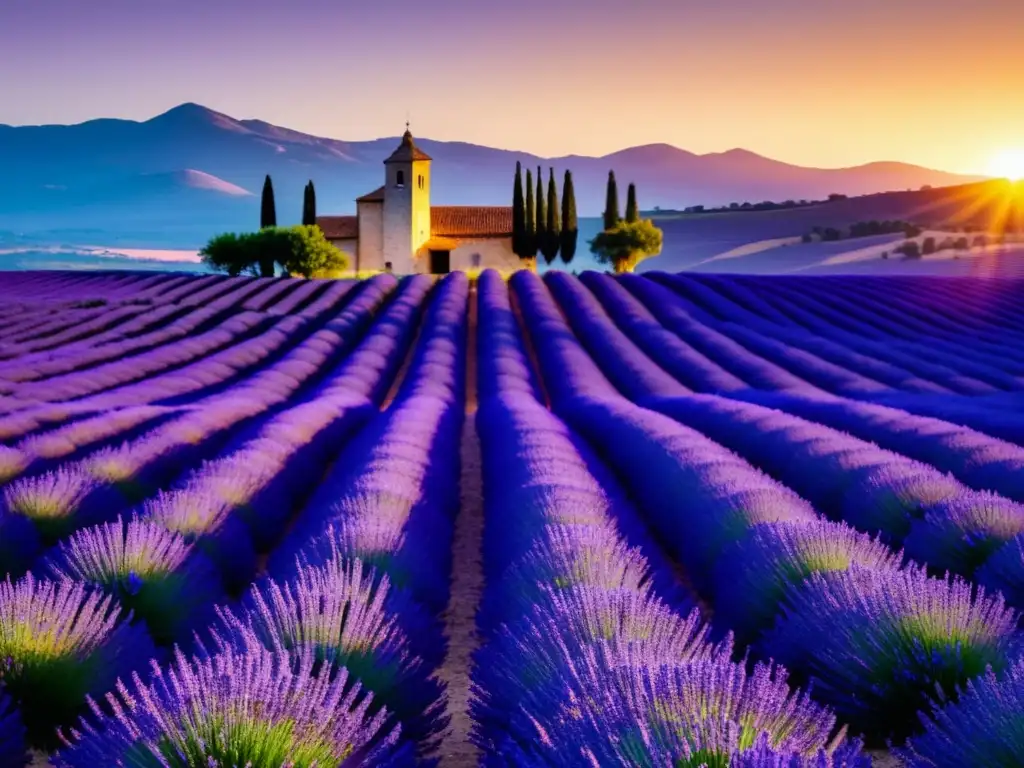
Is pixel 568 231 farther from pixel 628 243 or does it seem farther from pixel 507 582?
pixel 507 582

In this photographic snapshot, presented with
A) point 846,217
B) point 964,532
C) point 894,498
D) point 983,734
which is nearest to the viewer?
point 983,734

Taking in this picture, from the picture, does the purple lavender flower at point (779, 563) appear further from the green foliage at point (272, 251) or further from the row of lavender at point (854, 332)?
the green foliage at point (272, 251)

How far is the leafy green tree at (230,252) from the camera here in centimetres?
4672

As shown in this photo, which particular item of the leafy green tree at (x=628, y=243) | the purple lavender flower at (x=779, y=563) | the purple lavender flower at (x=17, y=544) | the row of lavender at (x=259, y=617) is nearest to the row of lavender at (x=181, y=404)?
the purple lavender flower at (x=17, y=544)

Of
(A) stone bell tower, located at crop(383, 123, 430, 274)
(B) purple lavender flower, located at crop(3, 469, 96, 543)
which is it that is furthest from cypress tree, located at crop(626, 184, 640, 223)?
(B) purple lavender flower, located at crop(3, 469, 96, 543)

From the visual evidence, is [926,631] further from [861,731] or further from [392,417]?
[392,417]

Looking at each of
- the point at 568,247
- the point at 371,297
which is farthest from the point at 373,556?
the point at 568,247

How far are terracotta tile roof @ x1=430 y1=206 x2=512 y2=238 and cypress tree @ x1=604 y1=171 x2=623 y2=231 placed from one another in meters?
6.04

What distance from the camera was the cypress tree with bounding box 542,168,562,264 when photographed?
53844 millimetres

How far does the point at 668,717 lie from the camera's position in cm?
204

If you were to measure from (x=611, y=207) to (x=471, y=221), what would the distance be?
29.3 ft

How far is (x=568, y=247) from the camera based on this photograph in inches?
2206

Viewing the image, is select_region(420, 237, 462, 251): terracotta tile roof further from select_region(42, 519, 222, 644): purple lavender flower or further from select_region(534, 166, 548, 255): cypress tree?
select_region(42, 519, 222, 644): purple lavender flower

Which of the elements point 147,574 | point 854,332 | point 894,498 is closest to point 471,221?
point 854,332
